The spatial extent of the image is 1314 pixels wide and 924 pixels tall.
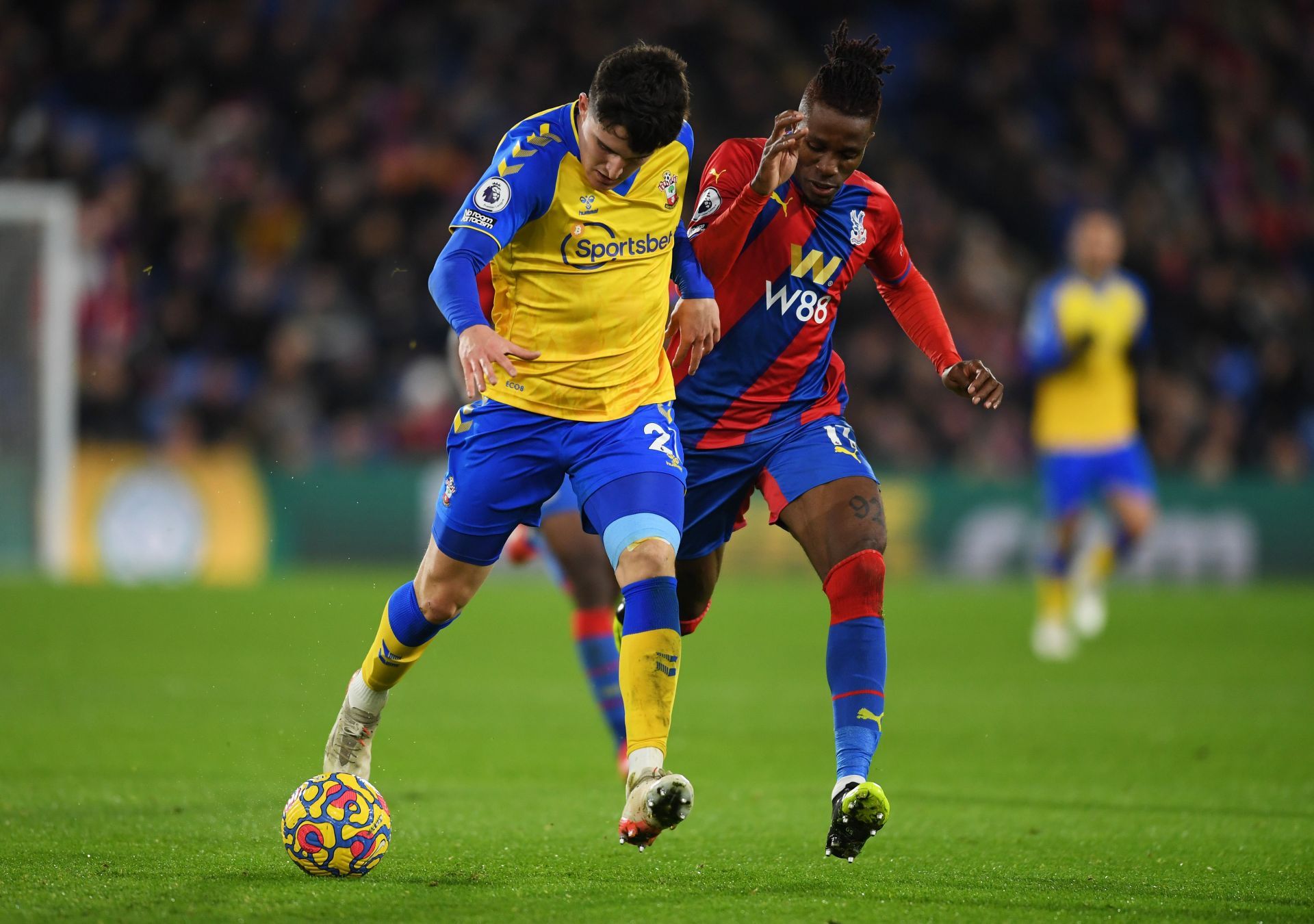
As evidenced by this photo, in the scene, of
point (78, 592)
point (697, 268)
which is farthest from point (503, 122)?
point (697, 268)

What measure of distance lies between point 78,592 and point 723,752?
8.28 m

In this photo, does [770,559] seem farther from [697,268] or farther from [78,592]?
[697,268]

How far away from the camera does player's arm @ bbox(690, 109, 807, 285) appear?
5129mm

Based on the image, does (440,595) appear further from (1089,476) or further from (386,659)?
(1089,476)

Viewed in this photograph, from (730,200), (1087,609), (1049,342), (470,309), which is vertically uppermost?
(1049,342)

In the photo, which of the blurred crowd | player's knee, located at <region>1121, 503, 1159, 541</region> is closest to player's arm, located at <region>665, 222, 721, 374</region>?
player's knee, located at <region>1121, 503, 1159, 541</region>

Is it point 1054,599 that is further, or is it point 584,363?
point 1054,599

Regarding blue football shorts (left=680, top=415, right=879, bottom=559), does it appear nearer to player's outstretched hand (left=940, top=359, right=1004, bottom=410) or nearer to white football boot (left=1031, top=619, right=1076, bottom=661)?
player's outstretched hand (left=940, top=359, right=1004, bottom=410)

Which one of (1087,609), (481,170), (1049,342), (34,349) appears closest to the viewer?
(1049,342)

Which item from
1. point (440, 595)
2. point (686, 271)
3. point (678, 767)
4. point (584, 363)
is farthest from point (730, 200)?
point (678, 767)

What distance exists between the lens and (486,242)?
4.63 metres

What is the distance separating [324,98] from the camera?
17.8m

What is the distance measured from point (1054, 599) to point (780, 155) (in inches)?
298

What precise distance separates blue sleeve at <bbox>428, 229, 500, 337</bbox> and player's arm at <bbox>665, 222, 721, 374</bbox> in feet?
2.46
